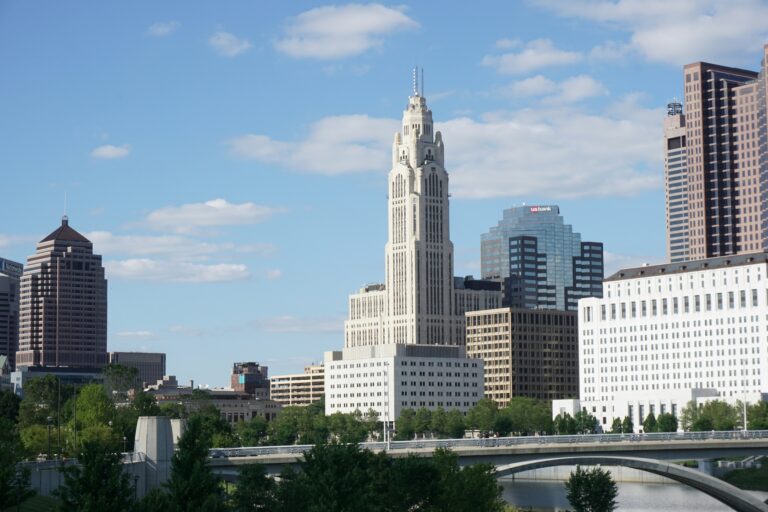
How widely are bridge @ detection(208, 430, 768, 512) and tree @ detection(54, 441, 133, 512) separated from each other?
50549 millimetres

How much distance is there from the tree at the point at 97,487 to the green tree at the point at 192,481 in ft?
10.6

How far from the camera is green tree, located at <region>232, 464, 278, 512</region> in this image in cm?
9812

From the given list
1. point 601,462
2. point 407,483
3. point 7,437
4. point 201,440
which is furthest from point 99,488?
point 601,462

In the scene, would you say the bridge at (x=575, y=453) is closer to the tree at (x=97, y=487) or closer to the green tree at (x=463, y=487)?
the green tree at (x=463, y=487)

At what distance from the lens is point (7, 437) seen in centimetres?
12675

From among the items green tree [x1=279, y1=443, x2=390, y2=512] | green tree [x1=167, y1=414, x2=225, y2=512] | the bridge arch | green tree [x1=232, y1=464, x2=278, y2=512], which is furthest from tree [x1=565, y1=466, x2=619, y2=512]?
green tree [x1=167, y1=414, x2=225, y2=512]

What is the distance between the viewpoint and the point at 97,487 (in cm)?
7462

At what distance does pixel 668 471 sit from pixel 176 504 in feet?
239

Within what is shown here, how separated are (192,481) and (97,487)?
23.6 feet

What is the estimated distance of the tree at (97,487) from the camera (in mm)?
73500

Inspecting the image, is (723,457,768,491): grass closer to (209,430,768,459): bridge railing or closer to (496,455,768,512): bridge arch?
(209,430,768,459): bridge railing

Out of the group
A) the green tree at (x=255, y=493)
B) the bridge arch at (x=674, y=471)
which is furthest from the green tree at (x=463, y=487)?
the bridge arch at (x=674, y=471)

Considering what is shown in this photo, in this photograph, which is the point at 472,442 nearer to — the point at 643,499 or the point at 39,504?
the point at 643,499

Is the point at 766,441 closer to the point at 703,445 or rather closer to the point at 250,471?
the point at 703,445
